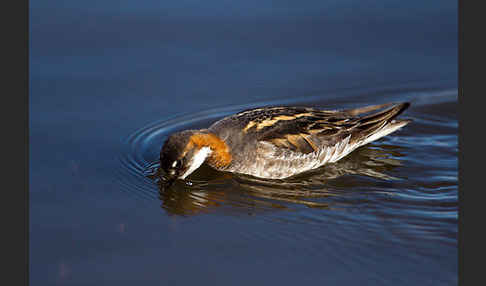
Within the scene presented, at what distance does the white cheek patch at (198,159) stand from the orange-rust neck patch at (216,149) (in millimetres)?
68

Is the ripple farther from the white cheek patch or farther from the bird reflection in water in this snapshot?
the white cheek patch

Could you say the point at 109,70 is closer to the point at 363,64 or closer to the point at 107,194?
the point at 107,194

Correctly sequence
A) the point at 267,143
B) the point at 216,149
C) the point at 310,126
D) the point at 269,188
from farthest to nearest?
the point at 310,126, the point at 267,143, the point at 216,149, the point at 269,188

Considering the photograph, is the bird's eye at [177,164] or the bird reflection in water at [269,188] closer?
the bird reflection in water at [269,188]

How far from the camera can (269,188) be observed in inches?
348

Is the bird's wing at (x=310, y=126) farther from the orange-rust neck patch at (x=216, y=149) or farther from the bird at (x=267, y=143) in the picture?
the orange-rust neck patch at (x=216, y=149)

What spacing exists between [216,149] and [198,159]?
1.03 feet

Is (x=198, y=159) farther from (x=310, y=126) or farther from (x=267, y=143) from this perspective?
(x=310, y=126)

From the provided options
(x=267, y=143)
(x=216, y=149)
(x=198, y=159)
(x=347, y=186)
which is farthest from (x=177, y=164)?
(x=347, y=186)

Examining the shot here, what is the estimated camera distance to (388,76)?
457 inches

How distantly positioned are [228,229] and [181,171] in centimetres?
147

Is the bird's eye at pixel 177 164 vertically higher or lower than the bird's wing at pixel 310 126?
lower

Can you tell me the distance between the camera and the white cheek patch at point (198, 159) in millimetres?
8929

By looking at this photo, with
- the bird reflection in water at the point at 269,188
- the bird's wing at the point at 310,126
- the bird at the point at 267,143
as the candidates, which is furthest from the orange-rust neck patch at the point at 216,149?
the bird's wing at the point at 310,126
